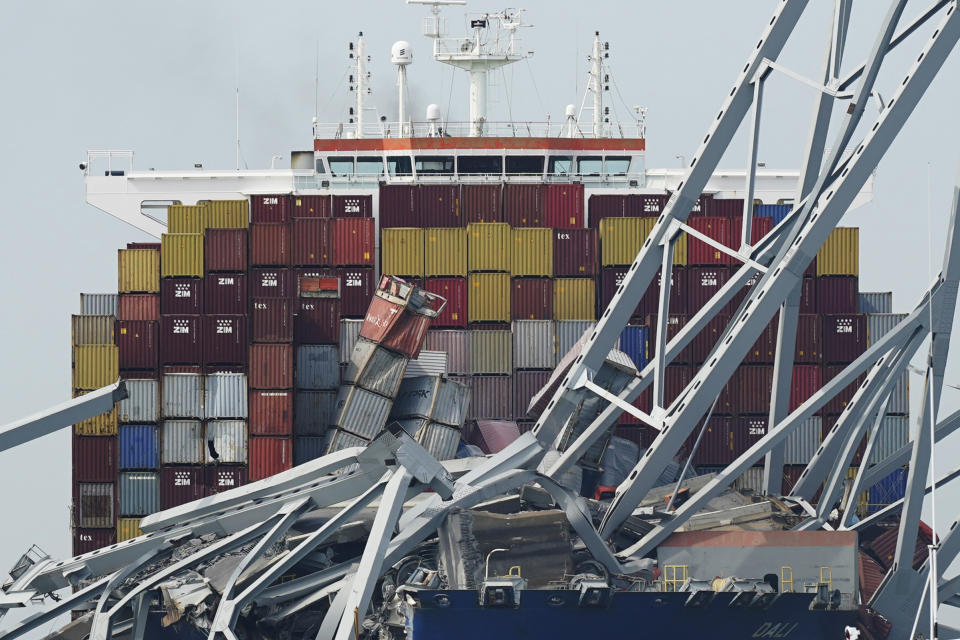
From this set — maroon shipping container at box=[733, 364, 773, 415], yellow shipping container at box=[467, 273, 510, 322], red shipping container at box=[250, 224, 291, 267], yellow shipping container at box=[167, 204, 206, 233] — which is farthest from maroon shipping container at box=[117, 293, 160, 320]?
maroon shipping container at box=[733, 364, 773, 415]

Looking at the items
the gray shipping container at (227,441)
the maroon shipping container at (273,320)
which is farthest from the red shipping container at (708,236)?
the gray shipping container at (227,441)

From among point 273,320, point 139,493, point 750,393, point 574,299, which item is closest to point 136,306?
point 273,320

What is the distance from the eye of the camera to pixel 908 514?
3353 cm

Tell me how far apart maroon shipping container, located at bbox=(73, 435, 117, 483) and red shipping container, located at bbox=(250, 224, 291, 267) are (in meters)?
6.40

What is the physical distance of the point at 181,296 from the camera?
148 feet

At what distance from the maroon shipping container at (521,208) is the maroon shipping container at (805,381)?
8408 mm

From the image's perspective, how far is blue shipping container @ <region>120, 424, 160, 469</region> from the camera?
43375 mm

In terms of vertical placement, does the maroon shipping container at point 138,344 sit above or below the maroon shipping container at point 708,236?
below

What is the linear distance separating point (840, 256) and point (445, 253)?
11174 mm

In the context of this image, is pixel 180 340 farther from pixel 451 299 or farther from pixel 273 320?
pixel 451 299

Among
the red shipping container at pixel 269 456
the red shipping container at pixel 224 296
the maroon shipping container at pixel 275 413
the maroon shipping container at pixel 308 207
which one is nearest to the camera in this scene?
the red shipping container at pixel 269 456

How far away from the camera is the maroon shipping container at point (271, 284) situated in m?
45.4

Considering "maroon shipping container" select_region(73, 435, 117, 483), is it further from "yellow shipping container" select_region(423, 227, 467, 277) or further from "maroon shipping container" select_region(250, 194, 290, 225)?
"yellow shipping container" select_region(423, 227, 467, 277)

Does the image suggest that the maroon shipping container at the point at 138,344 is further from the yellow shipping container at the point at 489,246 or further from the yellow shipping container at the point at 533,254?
the yellow shipping container at the point at 533,254
